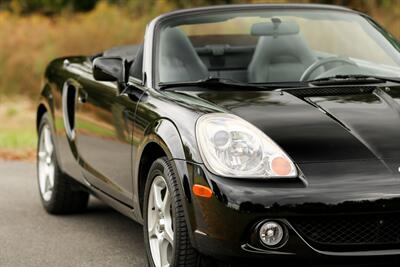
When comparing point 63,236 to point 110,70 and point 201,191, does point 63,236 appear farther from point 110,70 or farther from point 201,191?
point 201,191

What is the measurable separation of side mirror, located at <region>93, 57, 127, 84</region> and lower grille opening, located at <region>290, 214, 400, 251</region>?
1.96 meters

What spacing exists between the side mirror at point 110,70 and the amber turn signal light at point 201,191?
157 cm

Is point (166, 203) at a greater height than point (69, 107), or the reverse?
point (166, 203)

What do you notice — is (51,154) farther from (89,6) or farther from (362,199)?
(89,6)

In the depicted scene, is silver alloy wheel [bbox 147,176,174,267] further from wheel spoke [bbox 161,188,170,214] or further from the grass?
the grass

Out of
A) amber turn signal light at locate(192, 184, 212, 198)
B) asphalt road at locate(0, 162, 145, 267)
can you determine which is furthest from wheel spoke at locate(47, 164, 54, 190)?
amber turn signal light at locate(192, 184, 212, 198)

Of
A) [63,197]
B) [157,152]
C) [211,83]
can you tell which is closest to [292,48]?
[211,83]

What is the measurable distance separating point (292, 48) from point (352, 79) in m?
0.94

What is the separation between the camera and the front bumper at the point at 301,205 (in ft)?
15.7

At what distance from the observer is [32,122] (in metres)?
15.4

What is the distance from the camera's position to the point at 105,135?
21.8ft

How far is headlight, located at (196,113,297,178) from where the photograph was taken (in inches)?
194

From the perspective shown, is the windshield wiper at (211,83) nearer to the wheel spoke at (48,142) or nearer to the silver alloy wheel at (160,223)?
the silver alloy wheel at (160,223)

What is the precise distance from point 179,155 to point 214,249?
52cm
